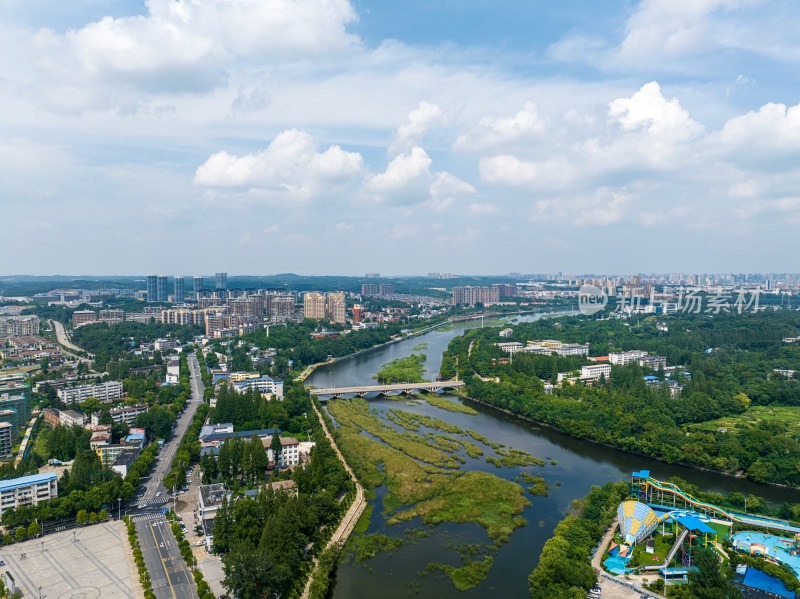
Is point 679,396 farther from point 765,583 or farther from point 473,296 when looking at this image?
point 473,296

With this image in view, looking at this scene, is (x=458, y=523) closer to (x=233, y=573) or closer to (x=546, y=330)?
(x=233, y=573)

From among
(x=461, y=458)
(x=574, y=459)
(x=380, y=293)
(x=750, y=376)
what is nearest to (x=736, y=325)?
(x=750, y=376)

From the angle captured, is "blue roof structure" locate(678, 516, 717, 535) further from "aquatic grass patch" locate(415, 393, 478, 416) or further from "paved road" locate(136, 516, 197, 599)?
"aquatic grass patch" locate(415, 393, 478, 416)

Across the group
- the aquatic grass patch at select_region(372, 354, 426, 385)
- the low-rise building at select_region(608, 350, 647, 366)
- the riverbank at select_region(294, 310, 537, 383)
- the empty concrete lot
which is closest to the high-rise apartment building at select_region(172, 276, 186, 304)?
the riverbank at select_region(294, 310, 537, 383)

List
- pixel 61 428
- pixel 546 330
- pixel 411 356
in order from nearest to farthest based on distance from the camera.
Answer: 1. pixel 61 428
2. pixel 411 356
3. pixel 546 330

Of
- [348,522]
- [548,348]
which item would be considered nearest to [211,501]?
[348,522]

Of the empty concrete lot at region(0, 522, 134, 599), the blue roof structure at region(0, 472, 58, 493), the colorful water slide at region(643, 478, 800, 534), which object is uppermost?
the blue roof structure at region(0, 472, 58, 493)
